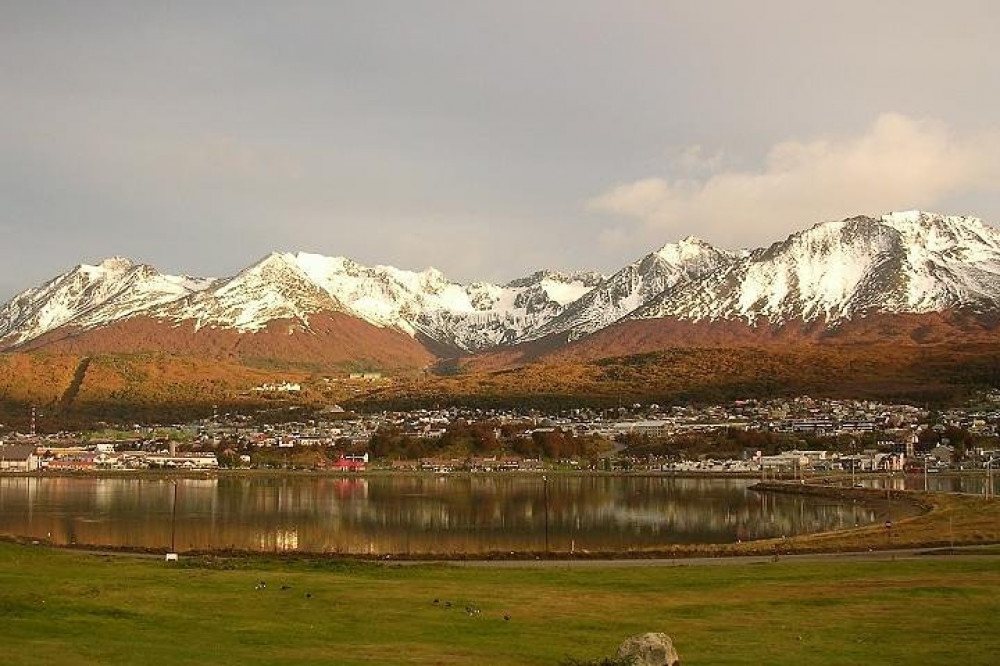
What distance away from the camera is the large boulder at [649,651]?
709 inches

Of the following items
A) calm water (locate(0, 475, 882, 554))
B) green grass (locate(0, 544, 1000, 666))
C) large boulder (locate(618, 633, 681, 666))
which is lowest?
calm water (locate(0, 475, 882, 554))

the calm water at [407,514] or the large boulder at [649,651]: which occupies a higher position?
the large boulder at [649,651]

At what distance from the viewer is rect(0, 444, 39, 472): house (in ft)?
434

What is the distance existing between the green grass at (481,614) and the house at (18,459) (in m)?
101

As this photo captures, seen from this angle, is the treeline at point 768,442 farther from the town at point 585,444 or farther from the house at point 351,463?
the house at point 351,463

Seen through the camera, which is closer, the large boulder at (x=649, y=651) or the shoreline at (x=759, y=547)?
the large boulder at (x=649, y=651)

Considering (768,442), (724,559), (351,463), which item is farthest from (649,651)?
(768,442)

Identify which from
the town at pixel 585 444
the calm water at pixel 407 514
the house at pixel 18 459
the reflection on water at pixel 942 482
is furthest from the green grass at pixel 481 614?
the house at pixel 18 459

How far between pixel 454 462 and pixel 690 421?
4663cm

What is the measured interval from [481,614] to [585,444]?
403ft

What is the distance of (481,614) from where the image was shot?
27.4 meters

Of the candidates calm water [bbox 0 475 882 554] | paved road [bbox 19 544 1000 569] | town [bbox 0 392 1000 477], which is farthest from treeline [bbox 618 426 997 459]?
paved road [bbox 19 544 1000 569]

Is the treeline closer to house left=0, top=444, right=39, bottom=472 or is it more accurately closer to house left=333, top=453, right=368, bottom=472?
house left=333, top=453, right=368, bottom=472

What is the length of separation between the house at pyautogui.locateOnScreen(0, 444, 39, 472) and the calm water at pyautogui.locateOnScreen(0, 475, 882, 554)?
47.7 ft
